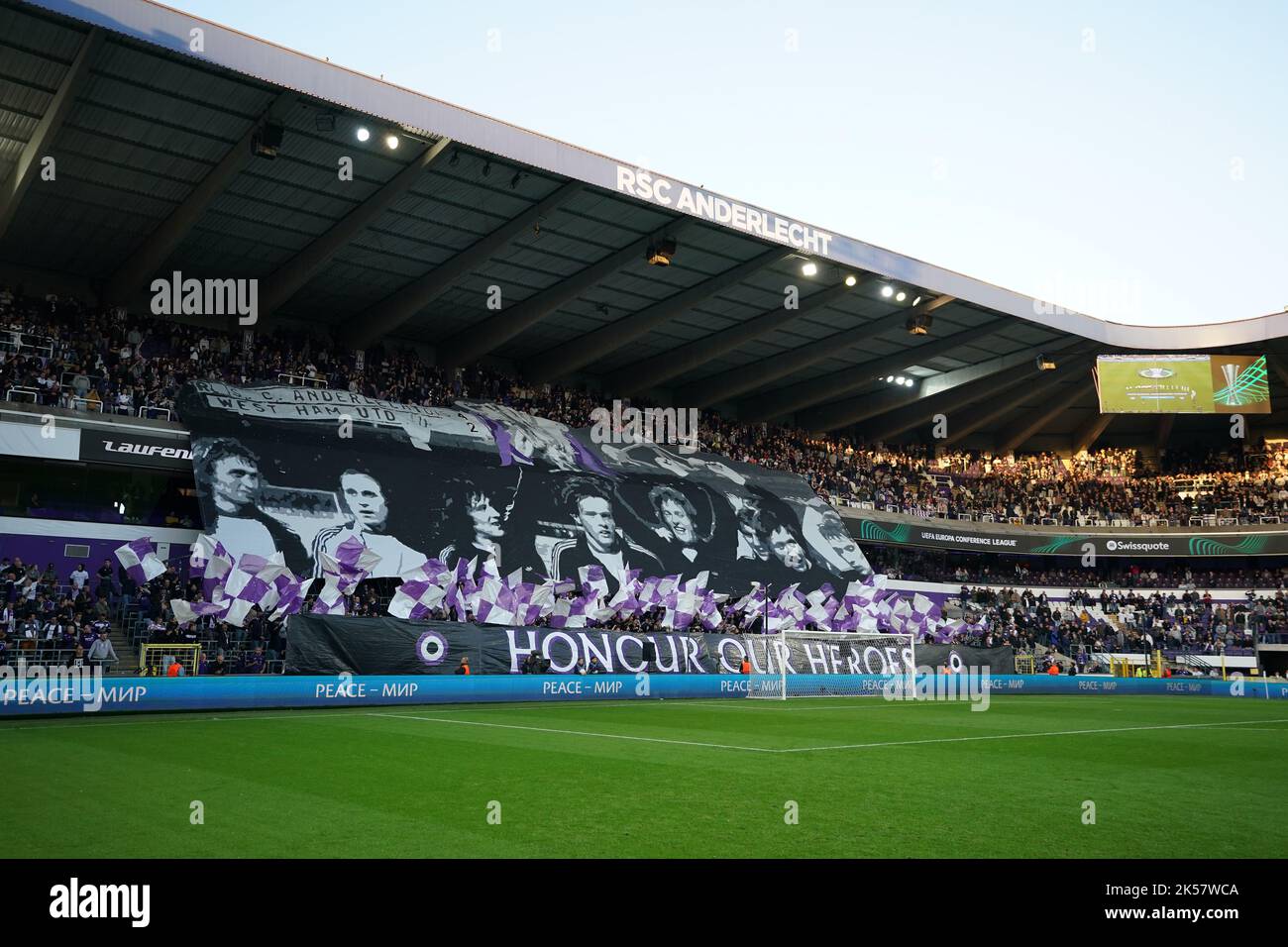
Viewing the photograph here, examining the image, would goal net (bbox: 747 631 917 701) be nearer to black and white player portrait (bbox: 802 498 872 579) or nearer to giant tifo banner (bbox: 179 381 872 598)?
giant tifo banner (bbox: 179 381 872 598)

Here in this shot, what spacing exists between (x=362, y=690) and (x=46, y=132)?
52.0 feet

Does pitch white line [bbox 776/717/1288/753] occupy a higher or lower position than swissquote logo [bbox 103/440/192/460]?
lower

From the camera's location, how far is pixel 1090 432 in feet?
213

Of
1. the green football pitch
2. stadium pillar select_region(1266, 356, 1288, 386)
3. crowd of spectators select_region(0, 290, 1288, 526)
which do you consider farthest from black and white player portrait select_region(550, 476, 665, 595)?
stadium pillar select_region(1266, 356, 1288, 386)

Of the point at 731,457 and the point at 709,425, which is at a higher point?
the point at 709,425

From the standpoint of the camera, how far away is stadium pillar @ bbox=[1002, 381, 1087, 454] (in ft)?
196

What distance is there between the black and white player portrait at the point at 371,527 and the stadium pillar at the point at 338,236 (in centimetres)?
736

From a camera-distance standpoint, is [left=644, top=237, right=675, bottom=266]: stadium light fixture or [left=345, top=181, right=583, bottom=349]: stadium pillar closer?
[left=345, top=181, right=583, bottom=349]: stadium pillar

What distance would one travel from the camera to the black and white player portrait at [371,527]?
102 feet

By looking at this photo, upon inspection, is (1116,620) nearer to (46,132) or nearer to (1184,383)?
(1184,383)

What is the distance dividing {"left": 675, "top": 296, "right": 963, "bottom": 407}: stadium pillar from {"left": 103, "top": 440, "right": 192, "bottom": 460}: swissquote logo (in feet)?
86.4

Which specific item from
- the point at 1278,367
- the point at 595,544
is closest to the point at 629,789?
the point at 595,544
